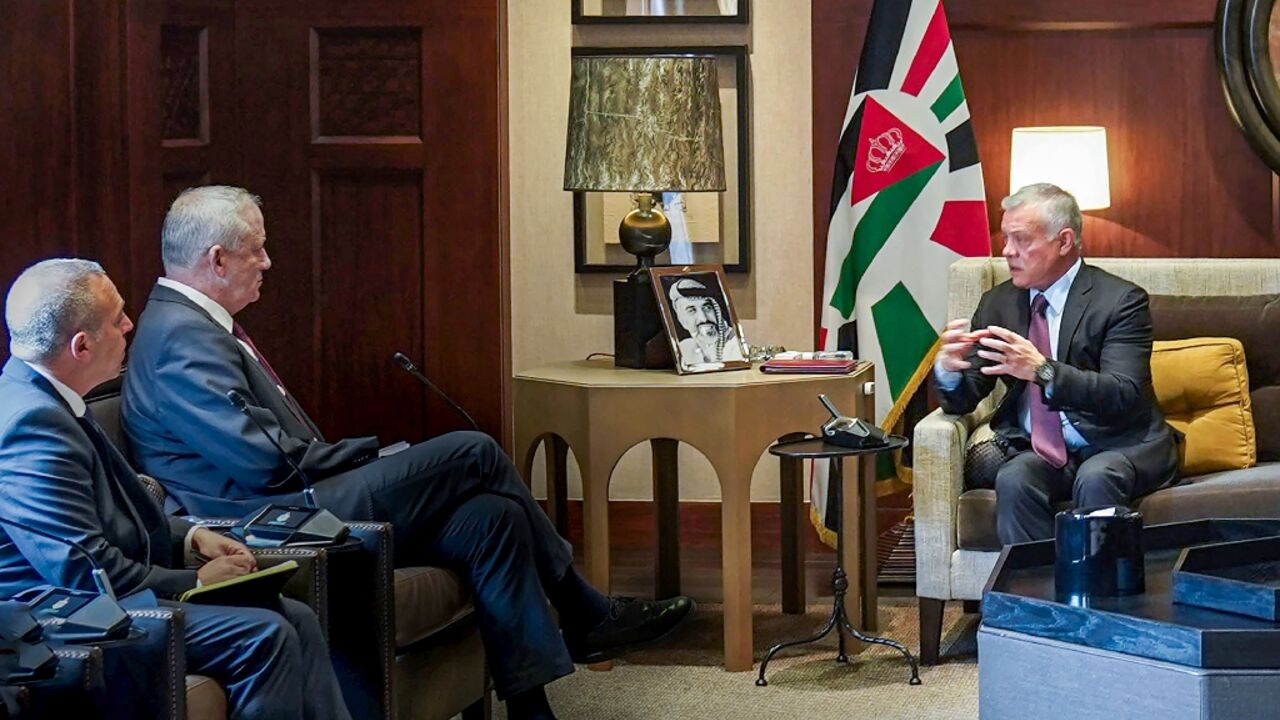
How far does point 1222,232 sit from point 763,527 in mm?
1678

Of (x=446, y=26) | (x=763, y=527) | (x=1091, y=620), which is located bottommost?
(x=763, y=527)

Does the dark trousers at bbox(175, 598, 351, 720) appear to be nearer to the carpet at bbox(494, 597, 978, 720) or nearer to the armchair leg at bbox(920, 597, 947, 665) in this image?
the carpet at bbox(494, 597, 978, 720)

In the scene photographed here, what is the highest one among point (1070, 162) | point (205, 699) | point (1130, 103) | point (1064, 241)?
point (1130, 103)

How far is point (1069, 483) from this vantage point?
401cm

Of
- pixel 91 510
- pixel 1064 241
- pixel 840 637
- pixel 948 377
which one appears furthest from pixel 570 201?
pixel 91 510

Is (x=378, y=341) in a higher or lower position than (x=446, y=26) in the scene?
lower

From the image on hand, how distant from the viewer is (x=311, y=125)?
4504 mm

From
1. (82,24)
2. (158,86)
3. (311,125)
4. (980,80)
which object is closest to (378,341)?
Result: (311,125)

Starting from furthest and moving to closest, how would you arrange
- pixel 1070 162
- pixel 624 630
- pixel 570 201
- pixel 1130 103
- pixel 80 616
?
pixel 570 201 < pixel 1130 103 < pixel 1070 162 < pixel 624 630 < pixel 80 616

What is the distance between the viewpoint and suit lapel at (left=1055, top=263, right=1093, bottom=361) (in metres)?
4.08

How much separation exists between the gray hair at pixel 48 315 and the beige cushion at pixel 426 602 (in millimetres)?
815

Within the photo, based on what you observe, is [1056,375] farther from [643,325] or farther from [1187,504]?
[643,325]

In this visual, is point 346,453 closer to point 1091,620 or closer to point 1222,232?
point 1091,620

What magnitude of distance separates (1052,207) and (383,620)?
199cm
